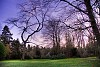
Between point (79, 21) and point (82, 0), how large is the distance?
68 cm

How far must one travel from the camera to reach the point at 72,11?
6.40 metres

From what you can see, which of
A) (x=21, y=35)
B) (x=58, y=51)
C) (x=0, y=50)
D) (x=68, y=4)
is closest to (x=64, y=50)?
(x=58, y=51)

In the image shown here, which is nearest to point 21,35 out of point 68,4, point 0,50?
point 0,50

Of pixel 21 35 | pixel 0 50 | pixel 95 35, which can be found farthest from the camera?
pixel 0 50

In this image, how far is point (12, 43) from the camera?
171 ft

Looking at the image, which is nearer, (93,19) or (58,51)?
(93,19)

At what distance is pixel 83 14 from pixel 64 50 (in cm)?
3680

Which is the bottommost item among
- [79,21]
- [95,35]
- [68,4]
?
[95,35]

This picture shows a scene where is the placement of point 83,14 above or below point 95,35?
above

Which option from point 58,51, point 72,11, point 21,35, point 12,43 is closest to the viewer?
point 72,11

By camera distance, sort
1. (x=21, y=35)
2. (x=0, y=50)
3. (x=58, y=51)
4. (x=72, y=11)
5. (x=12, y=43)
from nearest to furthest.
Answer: (x=72, y=11), (x=21, y=35), (x=0, y=50), (x=58, y=51), (x=12, y=43)

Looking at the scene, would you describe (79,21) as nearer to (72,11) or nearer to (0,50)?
(72,11)

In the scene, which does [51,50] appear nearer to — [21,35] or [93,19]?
[21,35]

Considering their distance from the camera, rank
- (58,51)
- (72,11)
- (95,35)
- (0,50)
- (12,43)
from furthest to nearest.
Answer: (12,43)
(58,51)
(0,50)
(72,11)
(95,35)
